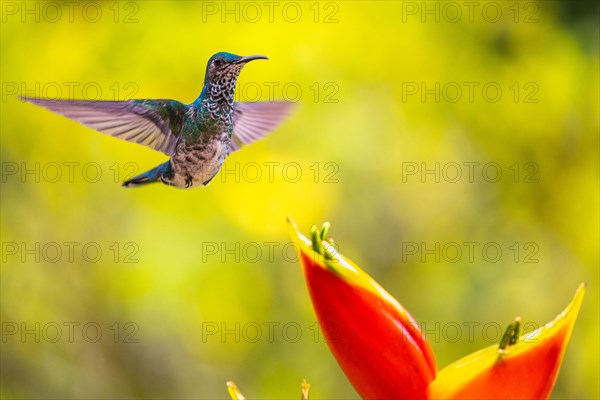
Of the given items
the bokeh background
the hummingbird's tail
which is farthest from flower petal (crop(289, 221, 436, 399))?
the bokeh background

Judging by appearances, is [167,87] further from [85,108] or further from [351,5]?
[85,108]

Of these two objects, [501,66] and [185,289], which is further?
[501,66]

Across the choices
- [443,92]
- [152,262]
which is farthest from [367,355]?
[443,92]

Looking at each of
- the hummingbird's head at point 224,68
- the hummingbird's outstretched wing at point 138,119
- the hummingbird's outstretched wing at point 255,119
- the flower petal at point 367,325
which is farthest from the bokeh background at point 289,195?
the flower petal at point 367,325

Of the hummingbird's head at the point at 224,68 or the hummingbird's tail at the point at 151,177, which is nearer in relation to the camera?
the hummingbird's head at the point at 224,68

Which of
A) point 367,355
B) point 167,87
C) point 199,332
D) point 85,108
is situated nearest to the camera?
point 367,355

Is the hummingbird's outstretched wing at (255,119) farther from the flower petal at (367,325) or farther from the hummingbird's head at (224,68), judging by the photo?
the flower petal at (367,325)

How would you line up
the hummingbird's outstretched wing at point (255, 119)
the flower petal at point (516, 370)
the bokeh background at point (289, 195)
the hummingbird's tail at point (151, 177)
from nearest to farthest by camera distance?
the flower petal at point (516, 370)
the hummingbird's tail at point (151, 177)
the hummingbird's outstretched wing at point (255, 119)
the bokeh background at point (289, 195)

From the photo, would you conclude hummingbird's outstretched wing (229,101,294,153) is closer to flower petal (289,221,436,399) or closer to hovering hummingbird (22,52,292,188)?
hovering hummingbird (22,52,292,188)
